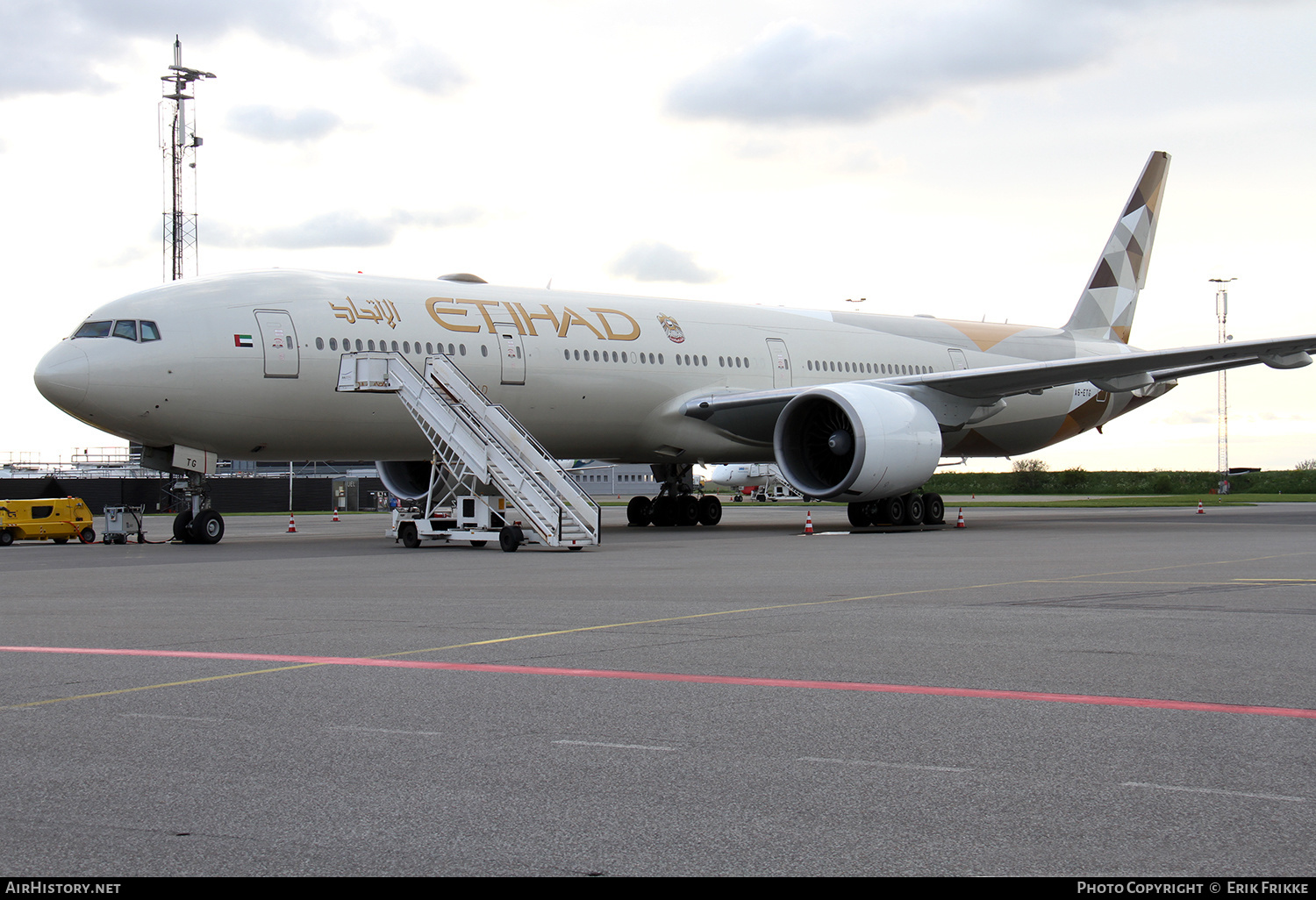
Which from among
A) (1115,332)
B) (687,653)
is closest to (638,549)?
(687,653)

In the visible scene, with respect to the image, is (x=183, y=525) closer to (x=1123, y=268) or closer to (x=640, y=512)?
(x=640, y=512)

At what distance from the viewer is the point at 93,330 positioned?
18859 millimetres

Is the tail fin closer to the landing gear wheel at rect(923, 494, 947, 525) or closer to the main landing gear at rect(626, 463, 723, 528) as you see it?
the landing gear wheel at rect(923, 494, 947, 525)

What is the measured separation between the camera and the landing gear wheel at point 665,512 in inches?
1077

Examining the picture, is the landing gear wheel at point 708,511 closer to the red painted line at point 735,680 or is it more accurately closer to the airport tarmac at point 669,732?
the airport tarmac at point 669,732

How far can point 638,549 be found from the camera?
18.3 m

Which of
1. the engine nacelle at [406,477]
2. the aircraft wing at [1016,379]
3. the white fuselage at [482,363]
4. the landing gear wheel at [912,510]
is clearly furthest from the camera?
→ the engine nacelle at [406,477]

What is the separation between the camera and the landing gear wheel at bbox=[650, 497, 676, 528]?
1077 inches

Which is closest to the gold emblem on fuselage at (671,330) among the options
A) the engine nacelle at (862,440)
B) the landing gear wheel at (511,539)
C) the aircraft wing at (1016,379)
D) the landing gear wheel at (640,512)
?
the aircraft wing at (1016,379)

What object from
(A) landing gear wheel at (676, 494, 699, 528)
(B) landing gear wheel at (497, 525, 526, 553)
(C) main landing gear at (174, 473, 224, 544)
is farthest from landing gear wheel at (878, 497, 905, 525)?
(C) main landing gear at (174, 473, 224, 544)

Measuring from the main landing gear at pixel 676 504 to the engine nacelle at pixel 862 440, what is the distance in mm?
5081
